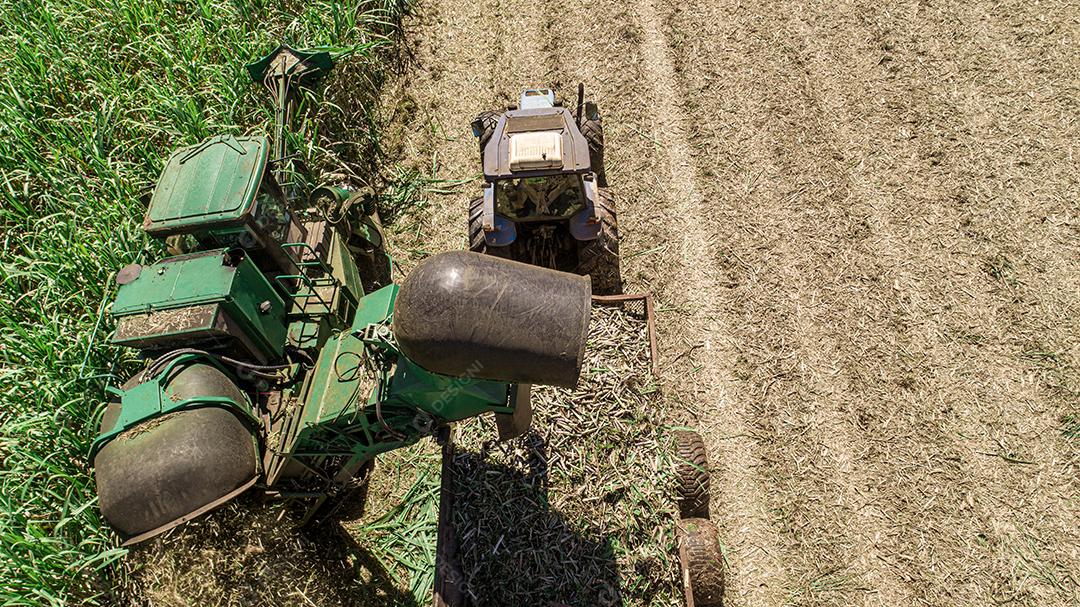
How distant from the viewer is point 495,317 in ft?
10.5

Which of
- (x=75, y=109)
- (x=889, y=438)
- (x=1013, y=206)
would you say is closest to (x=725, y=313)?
(x=889, y=438)

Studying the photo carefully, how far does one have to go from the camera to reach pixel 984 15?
27.7 feet

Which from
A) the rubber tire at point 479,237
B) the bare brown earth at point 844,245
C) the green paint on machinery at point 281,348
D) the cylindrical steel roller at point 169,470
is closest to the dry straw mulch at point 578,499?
the bare brown earth at point 844,245

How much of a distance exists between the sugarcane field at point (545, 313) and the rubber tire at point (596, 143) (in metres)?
0.05

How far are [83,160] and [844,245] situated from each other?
8571mm

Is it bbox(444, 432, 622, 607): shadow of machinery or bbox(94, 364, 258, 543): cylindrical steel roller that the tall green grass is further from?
bbox(444, 432, 622, 607): shadow of machinery

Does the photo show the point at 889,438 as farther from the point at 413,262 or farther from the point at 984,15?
the point at 984,15

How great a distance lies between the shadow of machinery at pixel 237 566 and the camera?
190 inches

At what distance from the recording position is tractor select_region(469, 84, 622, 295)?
600 cm

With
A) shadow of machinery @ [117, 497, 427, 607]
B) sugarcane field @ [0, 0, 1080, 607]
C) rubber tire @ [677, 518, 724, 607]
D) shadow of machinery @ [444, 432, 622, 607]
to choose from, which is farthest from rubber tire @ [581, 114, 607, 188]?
shadow of machinery @ [117, 497, 427, 607]

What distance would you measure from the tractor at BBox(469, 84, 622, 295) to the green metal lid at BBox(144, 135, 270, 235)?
85.3 inches

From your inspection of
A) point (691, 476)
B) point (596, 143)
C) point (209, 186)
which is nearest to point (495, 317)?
point (691, 476)

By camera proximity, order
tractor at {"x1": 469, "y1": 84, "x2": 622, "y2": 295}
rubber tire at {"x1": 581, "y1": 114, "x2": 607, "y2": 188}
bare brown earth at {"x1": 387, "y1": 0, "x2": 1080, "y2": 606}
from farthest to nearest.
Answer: rubber tire at {"x1": 581, "y1": 114, "x2": 607, "y2": 188} → tractor at {"x1": 469, "y1": 84, "x2": 622, "y2": 295} → bare brown earth at {"x1": 387, "y1": 0, "x2": 1080, "y2": 606}

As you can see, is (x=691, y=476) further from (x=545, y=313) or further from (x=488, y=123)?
(x=488, y=123)
